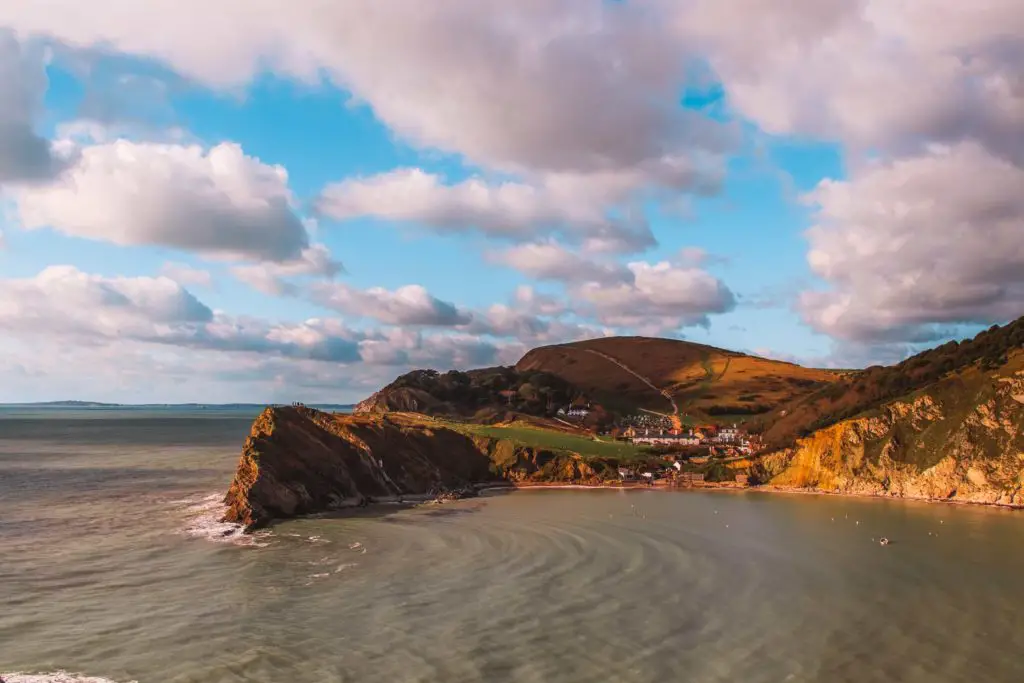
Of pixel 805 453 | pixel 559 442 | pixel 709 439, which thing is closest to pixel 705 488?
pixel 805 453

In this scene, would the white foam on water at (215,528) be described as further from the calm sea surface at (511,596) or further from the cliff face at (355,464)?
the cliff face at (355,464)

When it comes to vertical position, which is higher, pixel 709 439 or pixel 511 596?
pixel 709 439

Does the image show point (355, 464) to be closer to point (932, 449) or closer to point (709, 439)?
point (932, 449)

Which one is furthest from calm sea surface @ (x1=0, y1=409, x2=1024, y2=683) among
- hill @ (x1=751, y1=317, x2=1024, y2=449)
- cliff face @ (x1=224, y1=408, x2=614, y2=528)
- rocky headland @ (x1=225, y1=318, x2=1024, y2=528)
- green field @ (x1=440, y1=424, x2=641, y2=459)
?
green field @ (x1=440, y1=424, x2=641, y2=459)

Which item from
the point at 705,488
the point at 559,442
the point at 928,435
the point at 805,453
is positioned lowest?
the point at 705,488

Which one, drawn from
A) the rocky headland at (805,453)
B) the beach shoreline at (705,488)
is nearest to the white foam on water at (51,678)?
the rocky headland at (805,453)

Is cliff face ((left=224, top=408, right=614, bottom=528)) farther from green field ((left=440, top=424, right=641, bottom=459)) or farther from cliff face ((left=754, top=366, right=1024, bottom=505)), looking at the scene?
cliff face ((left=754, top=366, right=1024, bottom=505))

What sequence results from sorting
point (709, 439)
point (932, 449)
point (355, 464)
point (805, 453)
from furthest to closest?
point (709, 439) → point (805, 453) → point (932, 449) → point (355, 464)

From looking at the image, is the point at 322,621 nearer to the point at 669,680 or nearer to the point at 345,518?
the point at 669,680
